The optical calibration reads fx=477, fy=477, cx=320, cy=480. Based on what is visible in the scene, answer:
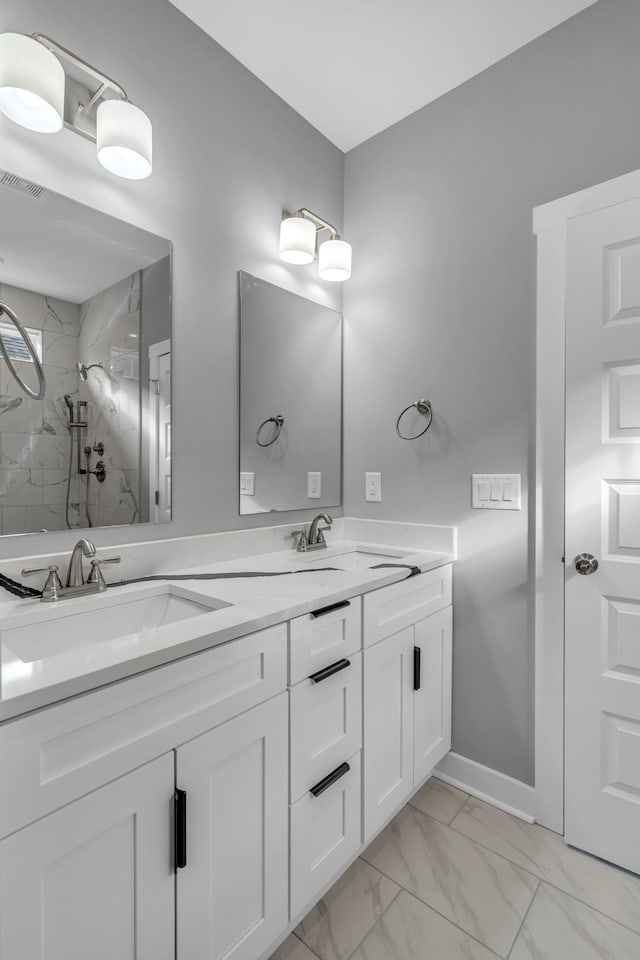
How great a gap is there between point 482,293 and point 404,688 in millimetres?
1440

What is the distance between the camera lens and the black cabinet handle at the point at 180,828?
879 millimetres

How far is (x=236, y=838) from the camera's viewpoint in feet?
3.27

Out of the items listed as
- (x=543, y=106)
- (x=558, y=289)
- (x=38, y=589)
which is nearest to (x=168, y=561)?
(x=38, y=589)

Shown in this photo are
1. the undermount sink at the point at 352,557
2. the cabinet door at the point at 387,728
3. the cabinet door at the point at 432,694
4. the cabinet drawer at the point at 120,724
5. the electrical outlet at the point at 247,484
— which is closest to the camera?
the cabinet drawer at the point at 120,724

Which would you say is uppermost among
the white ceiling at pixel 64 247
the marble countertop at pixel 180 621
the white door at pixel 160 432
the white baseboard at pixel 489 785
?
the white ceiling at pixel 64 247

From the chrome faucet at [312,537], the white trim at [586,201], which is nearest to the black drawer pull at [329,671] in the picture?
the chrome faucet at [312,537]

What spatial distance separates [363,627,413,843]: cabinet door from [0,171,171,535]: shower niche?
0.82 m

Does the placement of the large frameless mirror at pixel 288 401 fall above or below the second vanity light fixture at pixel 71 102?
below

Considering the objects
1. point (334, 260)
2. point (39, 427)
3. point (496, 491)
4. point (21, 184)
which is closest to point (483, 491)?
point (496, 491)

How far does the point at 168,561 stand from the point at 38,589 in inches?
14.7

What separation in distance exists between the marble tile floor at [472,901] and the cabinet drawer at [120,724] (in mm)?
771

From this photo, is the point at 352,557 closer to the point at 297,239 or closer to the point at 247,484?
the point at 247,484

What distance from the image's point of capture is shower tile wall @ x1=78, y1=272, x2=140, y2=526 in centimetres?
135

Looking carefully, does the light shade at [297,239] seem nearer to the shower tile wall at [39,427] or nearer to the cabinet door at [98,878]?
the shower tile wall at [39,427]
